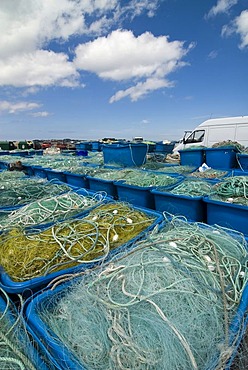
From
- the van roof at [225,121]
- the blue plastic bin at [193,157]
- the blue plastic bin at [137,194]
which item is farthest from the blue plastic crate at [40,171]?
the van roof at [225,121]

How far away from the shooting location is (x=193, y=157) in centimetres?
562

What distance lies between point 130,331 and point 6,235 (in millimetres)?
1314

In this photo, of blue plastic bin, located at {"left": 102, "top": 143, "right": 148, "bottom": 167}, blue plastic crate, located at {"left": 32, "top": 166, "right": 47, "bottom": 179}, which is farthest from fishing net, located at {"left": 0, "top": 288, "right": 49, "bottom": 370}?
blue plastic crate, located at {"left": 32, "top": 166, "right": 47, "bottom": 179}

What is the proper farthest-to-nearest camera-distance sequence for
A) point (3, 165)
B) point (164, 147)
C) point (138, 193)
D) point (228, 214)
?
point (164, 147), point (3, 165), point (138, 193), point (228, 214)

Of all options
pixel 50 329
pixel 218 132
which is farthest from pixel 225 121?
pixel 50 329

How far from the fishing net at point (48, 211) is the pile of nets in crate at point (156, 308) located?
3.17 ft

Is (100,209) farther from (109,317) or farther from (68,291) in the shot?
(109,317)

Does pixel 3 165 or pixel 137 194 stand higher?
pixel 3 165

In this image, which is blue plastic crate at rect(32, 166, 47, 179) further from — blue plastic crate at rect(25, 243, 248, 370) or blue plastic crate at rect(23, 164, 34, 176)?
blue plastic crate at rect(25, 243, 248, 370)

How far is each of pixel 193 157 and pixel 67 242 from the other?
15.2ft

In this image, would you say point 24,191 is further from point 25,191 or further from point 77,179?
point 77,179

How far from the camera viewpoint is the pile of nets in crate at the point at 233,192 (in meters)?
2.47

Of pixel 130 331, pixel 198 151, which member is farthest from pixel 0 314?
pixel 198 151

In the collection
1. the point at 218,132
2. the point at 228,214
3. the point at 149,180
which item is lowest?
the point at 228,214
